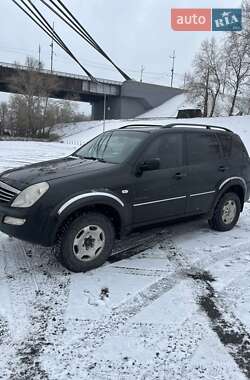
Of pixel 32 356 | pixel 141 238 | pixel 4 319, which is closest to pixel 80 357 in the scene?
pixel 32 356

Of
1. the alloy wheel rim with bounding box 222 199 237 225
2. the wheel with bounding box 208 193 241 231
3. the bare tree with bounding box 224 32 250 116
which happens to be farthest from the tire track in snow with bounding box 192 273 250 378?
the bare tree with bounding box 224 32 250 116

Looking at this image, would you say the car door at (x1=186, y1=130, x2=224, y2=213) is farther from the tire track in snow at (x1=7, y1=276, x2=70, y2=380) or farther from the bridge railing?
the bridge railing

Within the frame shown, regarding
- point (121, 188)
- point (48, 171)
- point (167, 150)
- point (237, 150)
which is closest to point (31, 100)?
point (237, 150)

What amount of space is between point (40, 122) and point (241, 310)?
51.4 meters

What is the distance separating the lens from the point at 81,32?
5551 millimetres

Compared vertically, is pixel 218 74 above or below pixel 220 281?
above

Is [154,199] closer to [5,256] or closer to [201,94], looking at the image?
[5,256]

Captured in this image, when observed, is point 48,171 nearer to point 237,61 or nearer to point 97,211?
point 97,211

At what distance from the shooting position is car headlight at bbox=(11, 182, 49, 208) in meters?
3.98

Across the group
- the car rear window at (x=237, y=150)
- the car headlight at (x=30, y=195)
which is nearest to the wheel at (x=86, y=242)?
the car headlight at (x=30, y=195)

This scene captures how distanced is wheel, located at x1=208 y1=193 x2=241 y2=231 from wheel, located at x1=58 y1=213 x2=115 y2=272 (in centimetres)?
224

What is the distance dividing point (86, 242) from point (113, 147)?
5.04ft

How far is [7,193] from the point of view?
13.9 feet

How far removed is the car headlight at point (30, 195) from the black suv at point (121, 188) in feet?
0.04
